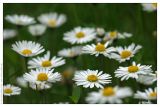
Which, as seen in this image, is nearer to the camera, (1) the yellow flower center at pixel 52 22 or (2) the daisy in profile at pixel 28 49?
(2) the daisy in profile at pixel 28 49

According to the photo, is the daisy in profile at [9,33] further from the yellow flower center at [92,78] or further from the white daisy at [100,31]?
the yellow flower center at [92,78]

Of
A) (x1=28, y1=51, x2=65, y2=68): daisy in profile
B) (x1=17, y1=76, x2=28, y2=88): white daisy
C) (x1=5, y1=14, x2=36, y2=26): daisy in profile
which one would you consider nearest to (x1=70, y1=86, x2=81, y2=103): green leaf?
(x1=28, y1=51, x2=65, y2=68): daisy in profile

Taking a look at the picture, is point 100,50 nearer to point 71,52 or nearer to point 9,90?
point 71,52

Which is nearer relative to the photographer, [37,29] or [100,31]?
[100,31]

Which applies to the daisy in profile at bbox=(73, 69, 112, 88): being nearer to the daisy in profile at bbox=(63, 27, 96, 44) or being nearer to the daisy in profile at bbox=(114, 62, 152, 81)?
the daisy in profile at bbox=(114, 62, 152, 81)

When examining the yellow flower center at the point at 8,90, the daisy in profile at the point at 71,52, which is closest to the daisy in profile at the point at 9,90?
the yellow flower center at the point at 8,90

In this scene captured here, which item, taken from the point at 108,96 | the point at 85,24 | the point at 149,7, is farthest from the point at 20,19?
the point at 108,96

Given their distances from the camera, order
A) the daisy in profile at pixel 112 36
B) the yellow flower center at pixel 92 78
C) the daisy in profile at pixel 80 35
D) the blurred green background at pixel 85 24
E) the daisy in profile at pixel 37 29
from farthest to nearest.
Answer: the daisy in profile at pixel 37 29
the daisy in profile at pixel 80 35
the daisy in profile at pixel 112 36
the blurred green background at pixel 85 24
the yellow flower center at pixel 92 78
